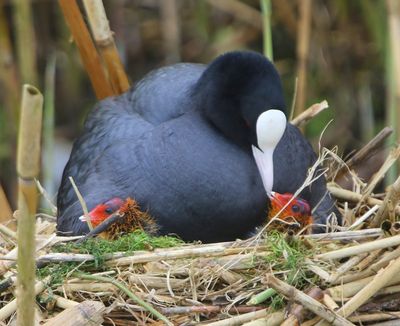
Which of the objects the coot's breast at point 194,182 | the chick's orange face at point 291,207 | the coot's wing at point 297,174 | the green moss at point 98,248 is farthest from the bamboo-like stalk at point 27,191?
the coot's wing at point 297,174

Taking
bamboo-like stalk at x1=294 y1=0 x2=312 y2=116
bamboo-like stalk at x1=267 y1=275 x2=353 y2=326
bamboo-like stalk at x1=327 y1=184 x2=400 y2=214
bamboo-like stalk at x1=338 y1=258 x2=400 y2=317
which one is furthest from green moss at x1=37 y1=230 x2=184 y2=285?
bamboo-like stalk at x1=294 y1=0 x2=312 y2=116

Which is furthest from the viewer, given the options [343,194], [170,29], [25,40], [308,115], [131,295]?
[170,29]

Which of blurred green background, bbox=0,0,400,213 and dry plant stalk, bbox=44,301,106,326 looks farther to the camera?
blurred green background, bbox=0,0,400,213

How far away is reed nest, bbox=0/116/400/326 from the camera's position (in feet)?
10.1

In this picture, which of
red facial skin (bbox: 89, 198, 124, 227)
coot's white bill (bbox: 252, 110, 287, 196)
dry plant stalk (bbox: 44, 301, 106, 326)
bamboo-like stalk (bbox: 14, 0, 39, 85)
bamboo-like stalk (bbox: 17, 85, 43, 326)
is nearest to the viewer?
bamboo-like stalk (bbox: 17, 85, 43, 326)

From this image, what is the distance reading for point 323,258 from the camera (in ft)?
10.8

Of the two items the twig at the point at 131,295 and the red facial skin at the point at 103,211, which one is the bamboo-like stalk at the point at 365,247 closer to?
the twig at the point at 131,295

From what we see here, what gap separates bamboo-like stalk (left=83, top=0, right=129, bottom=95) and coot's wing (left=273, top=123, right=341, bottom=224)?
76 cm

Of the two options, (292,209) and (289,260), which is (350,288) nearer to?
(289,260)

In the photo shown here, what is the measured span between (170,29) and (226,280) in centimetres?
329

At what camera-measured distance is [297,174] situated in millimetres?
4027

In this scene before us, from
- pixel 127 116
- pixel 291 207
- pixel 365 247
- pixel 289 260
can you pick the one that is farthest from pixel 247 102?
pixel 365 247

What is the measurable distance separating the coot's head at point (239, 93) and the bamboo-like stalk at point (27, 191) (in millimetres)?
1426

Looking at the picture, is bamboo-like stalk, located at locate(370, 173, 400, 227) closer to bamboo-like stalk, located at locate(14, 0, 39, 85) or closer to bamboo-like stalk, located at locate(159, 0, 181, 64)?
bamboo-like stalk, located at locate(14, 0, 39, 85)
